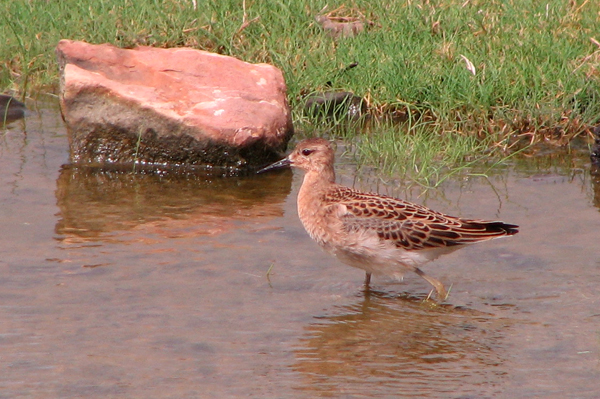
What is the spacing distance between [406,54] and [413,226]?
14.0 feet

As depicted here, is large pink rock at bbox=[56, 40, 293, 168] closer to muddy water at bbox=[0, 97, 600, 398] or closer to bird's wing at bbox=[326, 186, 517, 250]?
muddy water at bbox=[0, 97, 600, 398]

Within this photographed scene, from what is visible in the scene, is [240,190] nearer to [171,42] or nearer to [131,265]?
[131,265]

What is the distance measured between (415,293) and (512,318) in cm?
92

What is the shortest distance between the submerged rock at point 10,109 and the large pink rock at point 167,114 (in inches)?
46.7

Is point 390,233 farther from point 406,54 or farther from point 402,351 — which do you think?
point 406,54

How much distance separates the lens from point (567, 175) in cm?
938

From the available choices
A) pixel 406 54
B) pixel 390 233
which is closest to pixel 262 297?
pixel 390 233

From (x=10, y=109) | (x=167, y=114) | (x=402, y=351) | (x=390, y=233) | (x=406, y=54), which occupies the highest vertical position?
(x=406, y=54)

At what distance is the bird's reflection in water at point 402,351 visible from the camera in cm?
554

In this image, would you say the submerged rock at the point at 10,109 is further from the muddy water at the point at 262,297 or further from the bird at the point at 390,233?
the bird at the point at 390,233

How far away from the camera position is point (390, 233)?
7.12m

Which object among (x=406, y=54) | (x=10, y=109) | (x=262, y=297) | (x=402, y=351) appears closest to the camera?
(x=402, y=351)

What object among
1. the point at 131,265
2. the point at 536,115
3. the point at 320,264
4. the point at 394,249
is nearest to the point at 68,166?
the point at 131,265

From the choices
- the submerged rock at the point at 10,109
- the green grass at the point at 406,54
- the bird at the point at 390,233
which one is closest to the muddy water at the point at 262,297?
the bird at the point at 390,233
